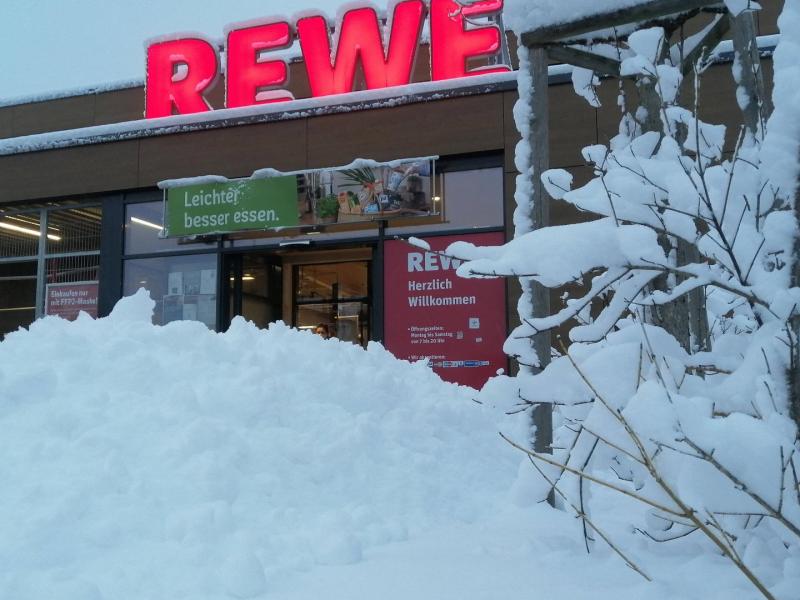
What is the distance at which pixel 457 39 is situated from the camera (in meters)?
10.2

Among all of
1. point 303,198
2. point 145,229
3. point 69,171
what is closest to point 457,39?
point 303,198

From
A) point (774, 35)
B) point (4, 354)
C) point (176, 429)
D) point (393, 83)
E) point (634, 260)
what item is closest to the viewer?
point (634, 260)

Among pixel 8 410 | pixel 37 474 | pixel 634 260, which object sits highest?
pixel 634 260

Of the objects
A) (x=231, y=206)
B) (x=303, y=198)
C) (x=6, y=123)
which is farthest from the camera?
(x=6, y=123)

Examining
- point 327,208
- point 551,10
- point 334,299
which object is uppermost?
point 327,208

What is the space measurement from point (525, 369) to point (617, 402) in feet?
5.45

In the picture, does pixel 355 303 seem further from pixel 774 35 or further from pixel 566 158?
pixel 774 35

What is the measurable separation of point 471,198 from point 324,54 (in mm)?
3350

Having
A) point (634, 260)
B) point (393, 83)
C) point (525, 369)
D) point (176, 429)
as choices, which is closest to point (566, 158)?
point (393, 83)

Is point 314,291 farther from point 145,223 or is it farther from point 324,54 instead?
point 324,54

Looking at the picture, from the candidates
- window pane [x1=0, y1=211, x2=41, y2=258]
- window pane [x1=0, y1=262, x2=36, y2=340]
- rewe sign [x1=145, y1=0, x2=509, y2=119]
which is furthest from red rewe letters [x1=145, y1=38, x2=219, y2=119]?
Answer: window pane [x1=0, y1=262, x2=36, y2=340]

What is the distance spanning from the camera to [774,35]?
8.81 m

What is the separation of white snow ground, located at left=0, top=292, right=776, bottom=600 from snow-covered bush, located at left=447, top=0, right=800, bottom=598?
0.59 m

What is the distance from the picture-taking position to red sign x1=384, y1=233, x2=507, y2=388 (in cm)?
946
